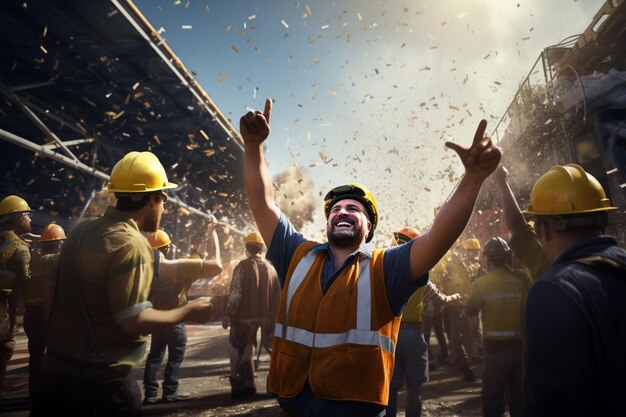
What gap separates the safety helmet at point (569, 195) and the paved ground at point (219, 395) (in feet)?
11.6

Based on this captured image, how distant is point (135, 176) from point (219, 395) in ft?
14.4

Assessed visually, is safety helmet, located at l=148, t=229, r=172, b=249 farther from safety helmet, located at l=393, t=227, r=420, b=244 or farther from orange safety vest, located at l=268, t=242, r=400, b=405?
orange safety vest, located at l=268, t=242, r=400, b=405

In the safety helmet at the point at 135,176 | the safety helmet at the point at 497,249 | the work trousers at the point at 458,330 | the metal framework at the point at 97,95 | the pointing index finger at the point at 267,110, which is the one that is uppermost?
the metal framework at the point at 97,95

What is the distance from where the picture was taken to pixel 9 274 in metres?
4.77

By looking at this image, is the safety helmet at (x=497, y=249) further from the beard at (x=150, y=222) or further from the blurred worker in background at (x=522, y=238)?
the beard at (x=150, y=222)

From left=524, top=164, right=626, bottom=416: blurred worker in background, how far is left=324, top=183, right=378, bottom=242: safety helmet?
0.99 metres

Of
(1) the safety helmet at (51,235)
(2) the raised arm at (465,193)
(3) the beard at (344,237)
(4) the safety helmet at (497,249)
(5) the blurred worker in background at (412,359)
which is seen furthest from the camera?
(1) the safety helmet at (51,235)

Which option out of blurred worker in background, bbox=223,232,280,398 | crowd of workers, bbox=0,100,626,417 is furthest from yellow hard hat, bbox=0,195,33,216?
crowd of workers, bbox=0,100,626,417

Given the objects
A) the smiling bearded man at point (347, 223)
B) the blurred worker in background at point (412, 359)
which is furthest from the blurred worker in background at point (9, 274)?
the blurred worker in background at point (412, 359)

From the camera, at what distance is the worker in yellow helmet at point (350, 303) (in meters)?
1.67

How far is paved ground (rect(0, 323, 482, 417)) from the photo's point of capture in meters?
4.70

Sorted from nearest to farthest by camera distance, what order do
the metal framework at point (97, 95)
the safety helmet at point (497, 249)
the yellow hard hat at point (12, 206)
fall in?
1. the safety helmet at point (497, 249)
2. the yellow hard hat at point (12, 206)
3. the metal framework at point (97, 95)

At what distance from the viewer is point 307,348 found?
1.80m

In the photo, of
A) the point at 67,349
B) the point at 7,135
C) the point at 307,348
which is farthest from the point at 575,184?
the point at 7,135
